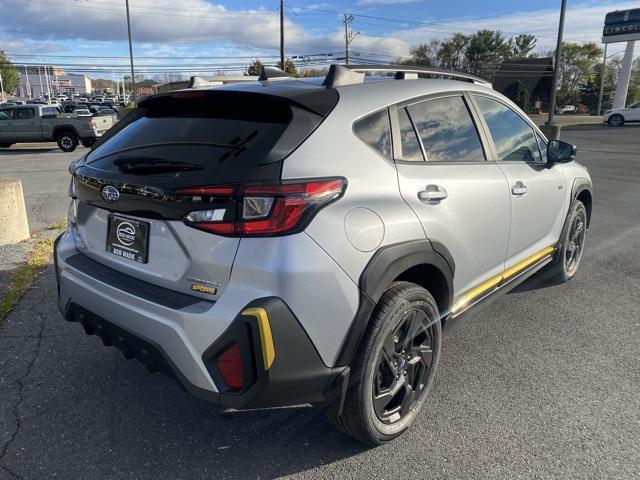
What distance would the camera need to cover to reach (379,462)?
2.38 m

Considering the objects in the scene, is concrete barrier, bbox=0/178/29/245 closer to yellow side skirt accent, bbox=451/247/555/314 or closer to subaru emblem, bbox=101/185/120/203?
subaru emblem, bbox=101/185/120/203

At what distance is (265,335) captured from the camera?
1.90 metres

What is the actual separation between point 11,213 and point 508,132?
5.19 m

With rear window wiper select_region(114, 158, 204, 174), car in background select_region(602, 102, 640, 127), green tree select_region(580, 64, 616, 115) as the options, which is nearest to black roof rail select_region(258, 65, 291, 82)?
rear window wiper select_region(114, 158, 204, 174)

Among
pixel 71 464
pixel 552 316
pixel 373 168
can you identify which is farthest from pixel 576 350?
pixel 71 464

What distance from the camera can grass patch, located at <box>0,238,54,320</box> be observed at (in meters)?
4.05

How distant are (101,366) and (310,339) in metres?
1.85

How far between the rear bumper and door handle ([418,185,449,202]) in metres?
0.94

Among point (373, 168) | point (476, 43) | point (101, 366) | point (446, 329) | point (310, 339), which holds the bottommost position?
point (101, 366)

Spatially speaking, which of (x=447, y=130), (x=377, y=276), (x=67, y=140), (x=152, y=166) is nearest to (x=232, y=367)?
(x=377, y=276)

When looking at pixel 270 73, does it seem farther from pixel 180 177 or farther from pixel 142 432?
pixel 142 432

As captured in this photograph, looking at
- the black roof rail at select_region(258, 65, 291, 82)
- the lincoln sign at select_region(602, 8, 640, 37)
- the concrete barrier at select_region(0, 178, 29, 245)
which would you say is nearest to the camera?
the black roof rail at select_region(258, 65, 291, 82)

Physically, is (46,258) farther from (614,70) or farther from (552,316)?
(614,70)

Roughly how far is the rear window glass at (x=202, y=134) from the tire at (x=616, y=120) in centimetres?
3551
